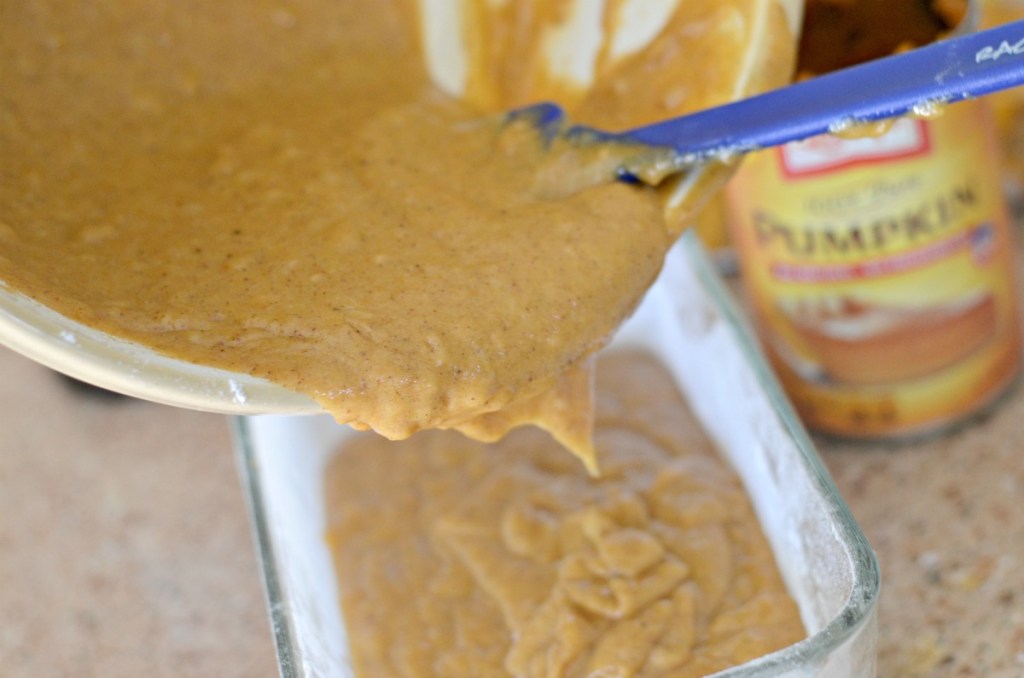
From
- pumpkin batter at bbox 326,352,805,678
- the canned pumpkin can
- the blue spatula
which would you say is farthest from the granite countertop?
the blue spatula

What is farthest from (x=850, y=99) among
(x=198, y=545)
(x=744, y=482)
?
(x=198, y=545)

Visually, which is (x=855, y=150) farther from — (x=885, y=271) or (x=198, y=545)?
(x=198, y=545)

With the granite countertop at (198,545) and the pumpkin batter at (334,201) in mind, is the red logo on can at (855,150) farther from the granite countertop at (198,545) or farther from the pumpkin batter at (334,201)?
the granite countertop at (198,545)

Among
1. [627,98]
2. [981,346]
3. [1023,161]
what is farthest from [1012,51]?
[1023,161]

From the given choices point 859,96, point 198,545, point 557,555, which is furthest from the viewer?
point 198,545

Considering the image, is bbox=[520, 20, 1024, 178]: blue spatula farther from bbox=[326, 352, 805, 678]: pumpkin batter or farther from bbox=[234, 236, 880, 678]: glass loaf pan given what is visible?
bbox=[326, 352, 805, 678]: pumpkin batter

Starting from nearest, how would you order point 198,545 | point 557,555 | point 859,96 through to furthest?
point 859,96 → point 557,555 → point 198,545

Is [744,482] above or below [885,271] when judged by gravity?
below
